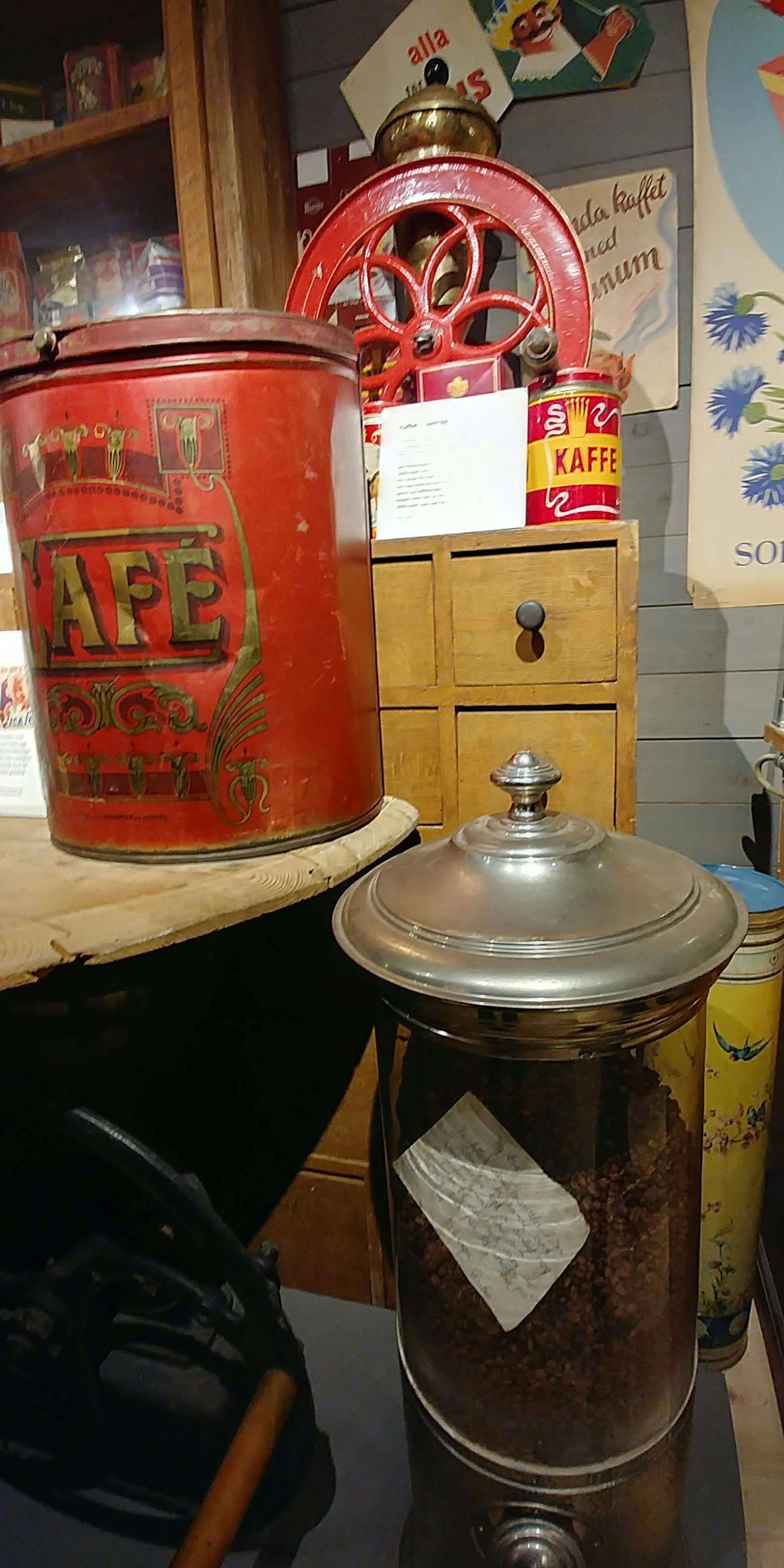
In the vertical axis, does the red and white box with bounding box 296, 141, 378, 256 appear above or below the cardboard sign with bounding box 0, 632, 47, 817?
above

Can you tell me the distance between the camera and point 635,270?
128cm

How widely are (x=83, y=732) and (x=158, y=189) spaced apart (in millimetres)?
974

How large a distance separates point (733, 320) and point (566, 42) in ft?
1.60

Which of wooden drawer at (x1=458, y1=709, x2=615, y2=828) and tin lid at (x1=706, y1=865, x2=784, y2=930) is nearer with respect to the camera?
wooden drawer at (x1=458, y1=709, x2=615, y2=828)

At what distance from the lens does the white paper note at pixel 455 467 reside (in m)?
0.91

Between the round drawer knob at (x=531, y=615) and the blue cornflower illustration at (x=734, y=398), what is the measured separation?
686 mm

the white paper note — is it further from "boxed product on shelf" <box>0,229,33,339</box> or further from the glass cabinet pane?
"boxed product on shelf" <box>0,229,33,339</box>

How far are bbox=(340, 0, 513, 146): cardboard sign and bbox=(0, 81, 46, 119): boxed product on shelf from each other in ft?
1.60

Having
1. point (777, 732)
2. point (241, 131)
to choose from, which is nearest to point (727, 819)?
point (777, 732)

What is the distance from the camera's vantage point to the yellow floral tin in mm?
1025

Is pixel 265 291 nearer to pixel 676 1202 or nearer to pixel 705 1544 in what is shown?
pixel 676 1202

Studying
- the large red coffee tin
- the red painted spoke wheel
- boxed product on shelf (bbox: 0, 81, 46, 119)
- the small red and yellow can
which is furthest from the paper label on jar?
boxed product on shelf (bbox: 0, 81, 46, 119)

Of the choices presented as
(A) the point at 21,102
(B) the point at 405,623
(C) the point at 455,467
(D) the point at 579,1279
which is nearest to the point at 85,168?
(A) the point at 21,102

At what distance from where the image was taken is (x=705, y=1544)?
0.80 m
